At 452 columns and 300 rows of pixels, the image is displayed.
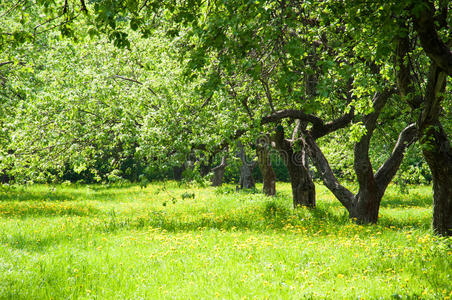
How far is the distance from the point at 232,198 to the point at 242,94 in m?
8.04

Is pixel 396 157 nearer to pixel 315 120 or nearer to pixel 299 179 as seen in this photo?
pixel 315 120

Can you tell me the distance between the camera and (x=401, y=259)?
650 centimetres

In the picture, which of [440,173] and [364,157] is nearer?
[440,173]

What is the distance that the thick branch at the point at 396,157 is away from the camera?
1078cm

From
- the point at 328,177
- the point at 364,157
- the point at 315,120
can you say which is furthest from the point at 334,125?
the point at 328,177

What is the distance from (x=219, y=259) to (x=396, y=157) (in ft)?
22.1

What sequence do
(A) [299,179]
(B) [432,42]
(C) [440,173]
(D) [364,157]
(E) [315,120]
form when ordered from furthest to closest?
(A) [299,179], (E) [315,120], (D) [364,157], (C) [440,173], (B) [432,42]

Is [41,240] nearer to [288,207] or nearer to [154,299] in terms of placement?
[154,299]

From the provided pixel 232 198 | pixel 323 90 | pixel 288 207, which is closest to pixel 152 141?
pixel 323 90

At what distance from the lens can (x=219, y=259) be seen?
706 centimetres

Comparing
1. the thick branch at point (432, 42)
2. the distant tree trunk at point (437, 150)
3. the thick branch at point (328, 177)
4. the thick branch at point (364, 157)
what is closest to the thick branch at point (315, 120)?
the thick branch at point (328, 177)

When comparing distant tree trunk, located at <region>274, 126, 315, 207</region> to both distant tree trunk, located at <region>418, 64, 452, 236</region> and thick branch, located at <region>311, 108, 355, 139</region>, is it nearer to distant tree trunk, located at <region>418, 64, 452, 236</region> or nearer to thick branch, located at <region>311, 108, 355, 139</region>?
thick branch, located at <region>311, 108, 355, 139</region>

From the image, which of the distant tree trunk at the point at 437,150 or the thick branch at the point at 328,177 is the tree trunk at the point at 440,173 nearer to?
the distant tree trunk at the point at 437,150

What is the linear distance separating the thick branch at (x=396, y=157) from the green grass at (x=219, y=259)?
4.30 ft
